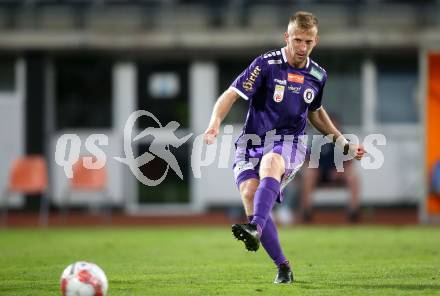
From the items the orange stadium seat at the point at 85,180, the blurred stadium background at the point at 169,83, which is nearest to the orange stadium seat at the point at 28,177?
the orange stadium seat at the point at 85,180

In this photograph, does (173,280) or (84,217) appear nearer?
(173,280)

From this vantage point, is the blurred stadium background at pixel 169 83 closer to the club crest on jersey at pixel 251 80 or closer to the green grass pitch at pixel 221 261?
the green grass pitch at pixel 221 261

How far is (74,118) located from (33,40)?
7.12 feet

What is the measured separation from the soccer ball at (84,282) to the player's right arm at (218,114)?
1.21 meters

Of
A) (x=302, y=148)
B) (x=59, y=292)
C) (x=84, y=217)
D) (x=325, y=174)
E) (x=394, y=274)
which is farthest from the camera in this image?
(x=84, y=217)

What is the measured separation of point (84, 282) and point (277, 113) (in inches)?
91.1

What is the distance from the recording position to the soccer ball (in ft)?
22.3

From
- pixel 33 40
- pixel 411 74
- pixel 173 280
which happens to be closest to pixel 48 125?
pixel 33 40

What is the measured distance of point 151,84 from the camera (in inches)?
911

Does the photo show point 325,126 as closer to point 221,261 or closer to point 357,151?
point 357,151

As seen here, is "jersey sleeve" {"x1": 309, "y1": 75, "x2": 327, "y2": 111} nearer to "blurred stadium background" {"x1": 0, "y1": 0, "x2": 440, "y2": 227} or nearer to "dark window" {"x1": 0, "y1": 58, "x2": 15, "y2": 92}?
"blurred stadium background" {"x1": 0, "y1": 0, "x2": 440, "y2": 227}

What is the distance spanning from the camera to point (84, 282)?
22.3 ft

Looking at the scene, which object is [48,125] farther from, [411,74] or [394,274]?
[394,274]

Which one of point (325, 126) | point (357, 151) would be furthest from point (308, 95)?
point (357, 151)
